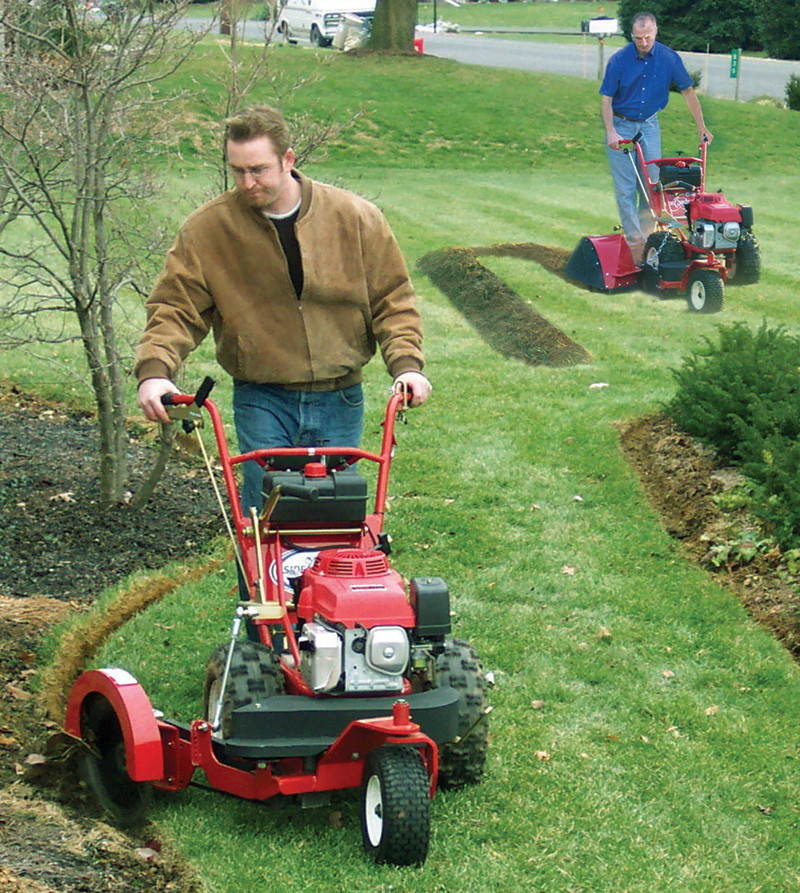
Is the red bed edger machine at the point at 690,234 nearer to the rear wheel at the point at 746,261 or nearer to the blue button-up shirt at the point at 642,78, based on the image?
the rear wheel at the point at 746,261

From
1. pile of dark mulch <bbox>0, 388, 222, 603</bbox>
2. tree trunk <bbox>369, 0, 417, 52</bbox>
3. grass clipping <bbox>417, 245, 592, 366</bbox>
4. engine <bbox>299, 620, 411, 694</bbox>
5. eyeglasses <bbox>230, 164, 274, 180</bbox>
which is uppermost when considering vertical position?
tree trunk <bbox>369, 0, 417, 52</bbox>

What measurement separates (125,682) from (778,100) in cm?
2610

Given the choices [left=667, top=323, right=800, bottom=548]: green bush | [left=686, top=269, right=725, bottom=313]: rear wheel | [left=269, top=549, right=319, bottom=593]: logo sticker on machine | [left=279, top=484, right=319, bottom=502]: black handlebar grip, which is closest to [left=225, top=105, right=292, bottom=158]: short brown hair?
[left=279, top=484, right=319, bottom=502]: black handlebar grip

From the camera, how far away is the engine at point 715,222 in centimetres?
1143

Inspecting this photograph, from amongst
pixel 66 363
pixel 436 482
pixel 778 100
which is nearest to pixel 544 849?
pixel 436 482

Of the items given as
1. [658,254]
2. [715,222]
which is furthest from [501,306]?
[715,222]

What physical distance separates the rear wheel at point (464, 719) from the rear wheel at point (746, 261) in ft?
28.3

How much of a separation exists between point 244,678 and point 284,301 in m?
1.38

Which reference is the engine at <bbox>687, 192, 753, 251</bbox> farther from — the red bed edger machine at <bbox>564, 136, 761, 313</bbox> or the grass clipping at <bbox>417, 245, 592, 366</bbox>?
the grass clipping at <bbox>417, 245, 592, 366</bbox>

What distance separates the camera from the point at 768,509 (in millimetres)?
6438

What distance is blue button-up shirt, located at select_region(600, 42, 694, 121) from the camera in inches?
444

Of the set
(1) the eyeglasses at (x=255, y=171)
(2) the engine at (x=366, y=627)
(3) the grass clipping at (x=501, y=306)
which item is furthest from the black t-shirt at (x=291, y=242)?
(3) the grass clipping at (x=501, y=306)

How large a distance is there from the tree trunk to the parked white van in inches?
192

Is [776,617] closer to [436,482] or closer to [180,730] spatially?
[436,482]
